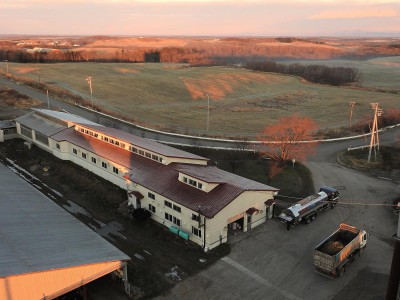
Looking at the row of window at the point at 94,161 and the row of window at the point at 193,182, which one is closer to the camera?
the row of window at the point at 193,182

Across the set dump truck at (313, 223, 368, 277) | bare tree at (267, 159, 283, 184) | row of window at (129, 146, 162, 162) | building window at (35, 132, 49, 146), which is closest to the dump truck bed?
dump truck at (313, 223, 368, 277)

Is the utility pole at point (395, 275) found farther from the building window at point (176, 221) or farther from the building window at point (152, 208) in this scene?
the building window at point (152, 208)

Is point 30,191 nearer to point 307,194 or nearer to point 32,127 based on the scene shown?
point 32,127

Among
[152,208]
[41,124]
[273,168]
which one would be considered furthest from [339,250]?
[41,124]

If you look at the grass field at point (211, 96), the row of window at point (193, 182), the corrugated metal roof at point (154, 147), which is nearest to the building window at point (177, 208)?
the row of window at point (193, 182)

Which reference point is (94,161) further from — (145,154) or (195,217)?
(195,217)

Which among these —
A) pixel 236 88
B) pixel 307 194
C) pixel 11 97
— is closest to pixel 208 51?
pixel 236 88

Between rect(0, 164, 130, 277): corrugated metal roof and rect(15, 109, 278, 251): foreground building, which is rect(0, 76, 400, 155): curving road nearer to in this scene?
rect(15, 109, 278, 251): foreground building
